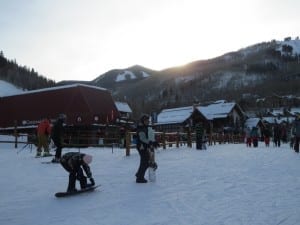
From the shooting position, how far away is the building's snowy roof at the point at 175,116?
68.9m

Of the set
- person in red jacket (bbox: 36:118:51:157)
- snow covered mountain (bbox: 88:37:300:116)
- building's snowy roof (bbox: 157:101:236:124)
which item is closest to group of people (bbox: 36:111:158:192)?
person in red jacket (bbox: 36:118:51:157)

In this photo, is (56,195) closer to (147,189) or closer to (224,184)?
(147,189)

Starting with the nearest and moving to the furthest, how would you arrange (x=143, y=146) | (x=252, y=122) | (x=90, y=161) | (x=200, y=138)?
(x=90, y=161)
(x=143, y=146)
(x=200, y=138)
(x=252, y=122)

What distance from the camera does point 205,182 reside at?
31.9 feet

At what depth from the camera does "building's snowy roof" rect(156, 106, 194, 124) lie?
6888cm

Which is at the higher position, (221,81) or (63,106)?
(221,81)

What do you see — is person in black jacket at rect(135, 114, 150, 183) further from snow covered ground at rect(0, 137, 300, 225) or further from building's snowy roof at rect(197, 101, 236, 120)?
building's snowy roof at rect(197, 101, 236, 120)

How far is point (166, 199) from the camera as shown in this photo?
7848 mm

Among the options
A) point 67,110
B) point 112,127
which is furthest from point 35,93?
point 112,127

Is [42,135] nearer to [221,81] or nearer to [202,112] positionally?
[202,112]

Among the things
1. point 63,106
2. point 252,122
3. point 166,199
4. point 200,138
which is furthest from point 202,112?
point 166,199

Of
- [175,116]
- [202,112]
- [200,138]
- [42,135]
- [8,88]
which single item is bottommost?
[200,138]

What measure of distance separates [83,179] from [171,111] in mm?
64981

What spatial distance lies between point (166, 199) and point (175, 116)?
63217mm
